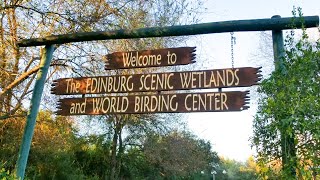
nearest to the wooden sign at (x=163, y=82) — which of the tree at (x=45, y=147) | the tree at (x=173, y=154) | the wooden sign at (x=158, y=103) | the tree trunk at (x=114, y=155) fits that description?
the wooden sign at (x=158, y=103)

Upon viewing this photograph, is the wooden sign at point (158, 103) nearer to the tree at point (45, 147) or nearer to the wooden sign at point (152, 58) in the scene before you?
the wooden sign at point (152, 58)

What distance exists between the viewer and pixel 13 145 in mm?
9453

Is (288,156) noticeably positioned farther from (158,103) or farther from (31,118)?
(31,118)

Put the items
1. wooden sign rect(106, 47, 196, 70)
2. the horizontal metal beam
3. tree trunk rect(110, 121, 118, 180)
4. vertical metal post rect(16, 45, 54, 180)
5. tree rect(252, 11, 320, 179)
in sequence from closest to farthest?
tree rect(252, 11, 320, 179), the horizontal metal beam, wooden sign rect(106, 47, 196, 70), vertical metal post rect(16, 45, 54, 180), tree trunk rect(110, 121, 118, 180)

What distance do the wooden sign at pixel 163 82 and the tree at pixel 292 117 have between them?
0.35 m

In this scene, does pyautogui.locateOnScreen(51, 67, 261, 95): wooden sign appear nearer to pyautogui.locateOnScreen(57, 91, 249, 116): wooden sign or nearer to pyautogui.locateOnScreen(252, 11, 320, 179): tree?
pyautogui.locateOnScreen(57, 91, 249, 116): wooden sign

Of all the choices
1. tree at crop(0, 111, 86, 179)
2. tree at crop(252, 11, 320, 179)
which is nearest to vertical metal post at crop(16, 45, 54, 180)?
tree at crop(252, 11, 320, 179)

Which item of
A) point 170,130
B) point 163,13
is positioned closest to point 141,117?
point 170,130

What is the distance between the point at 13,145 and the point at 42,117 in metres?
1.63

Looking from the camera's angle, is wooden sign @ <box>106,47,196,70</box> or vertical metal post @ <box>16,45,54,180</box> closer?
wooden sign @ <box>106,47,196,70</box>

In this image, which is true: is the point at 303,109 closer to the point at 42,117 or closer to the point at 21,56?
the point at 21,56

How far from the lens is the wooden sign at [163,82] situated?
3117mm

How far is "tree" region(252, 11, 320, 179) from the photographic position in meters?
2.38

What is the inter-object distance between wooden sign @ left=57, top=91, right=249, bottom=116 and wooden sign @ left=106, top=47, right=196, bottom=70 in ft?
1.13
